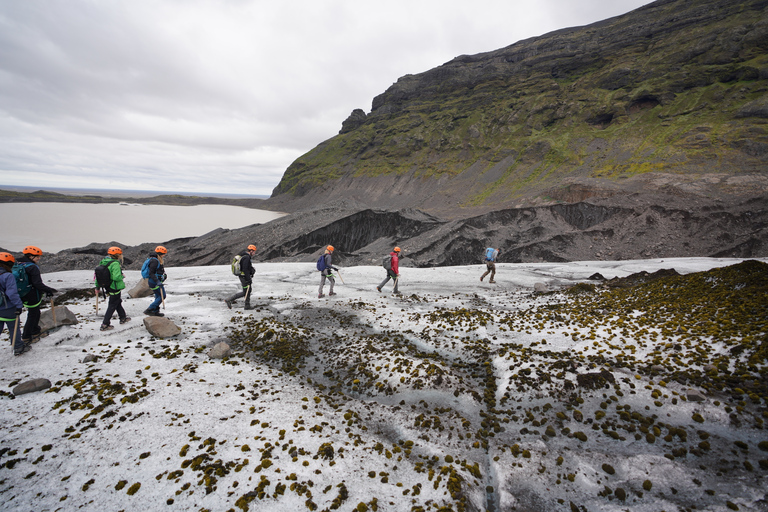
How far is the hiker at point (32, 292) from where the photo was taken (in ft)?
24.3

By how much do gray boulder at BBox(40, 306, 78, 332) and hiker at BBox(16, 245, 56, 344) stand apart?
1.90 ft

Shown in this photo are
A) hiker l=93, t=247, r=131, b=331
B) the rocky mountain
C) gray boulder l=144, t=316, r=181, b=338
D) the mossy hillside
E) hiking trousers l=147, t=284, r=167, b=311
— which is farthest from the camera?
the mossy hillside

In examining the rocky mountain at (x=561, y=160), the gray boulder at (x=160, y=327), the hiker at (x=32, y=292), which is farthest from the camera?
the rocky mountain at (x=561, y=160)

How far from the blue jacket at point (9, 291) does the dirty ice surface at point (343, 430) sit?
1.21 metres

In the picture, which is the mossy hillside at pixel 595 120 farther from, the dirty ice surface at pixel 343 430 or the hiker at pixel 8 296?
the hiker at pixel 8 296

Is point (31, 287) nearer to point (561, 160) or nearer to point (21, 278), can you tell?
point (21, 278)

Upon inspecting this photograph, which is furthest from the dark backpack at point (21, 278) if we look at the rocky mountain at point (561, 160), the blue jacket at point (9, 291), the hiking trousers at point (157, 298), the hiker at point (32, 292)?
the rocky mountain at point (561, 160)

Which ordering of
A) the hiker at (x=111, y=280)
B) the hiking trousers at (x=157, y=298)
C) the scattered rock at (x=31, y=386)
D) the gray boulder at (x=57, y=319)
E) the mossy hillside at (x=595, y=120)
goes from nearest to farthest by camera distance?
the scattered rock at (x=31, y=386) < the gray boulder at (x=57, y=319) < the hiker at (x=111, y=280) < the hiking trousers at (x=157, y=298) < the mossy hillside at (x=595, y=120)

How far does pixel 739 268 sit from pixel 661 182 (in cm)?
4254

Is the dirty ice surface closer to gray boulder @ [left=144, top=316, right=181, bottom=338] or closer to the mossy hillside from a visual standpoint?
gray boulder @ [left=144, top=316, right=181, bottom=338]

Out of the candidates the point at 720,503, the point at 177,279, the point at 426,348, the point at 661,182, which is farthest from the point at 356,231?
the point at 661,182

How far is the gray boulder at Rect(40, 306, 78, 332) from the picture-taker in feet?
28.2

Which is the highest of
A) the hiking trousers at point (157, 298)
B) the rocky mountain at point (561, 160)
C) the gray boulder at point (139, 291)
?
the rocky mountain at point (561, 160)

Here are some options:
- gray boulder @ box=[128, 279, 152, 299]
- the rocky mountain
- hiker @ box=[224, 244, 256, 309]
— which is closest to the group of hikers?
hiker @ box=[224, 244, 256, 309]
